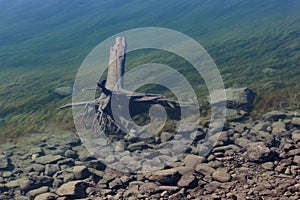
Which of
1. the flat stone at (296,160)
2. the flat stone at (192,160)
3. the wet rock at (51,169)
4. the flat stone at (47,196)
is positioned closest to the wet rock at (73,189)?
the flat stone at (47,196)

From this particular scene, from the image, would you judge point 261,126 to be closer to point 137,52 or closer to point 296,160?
point 296,160

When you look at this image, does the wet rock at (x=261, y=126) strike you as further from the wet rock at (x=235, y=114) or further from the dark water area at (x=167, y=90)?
the wet rock at (x=235, y=114)

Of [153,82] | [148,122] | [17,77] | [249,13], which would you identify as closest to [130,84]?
[153,82]

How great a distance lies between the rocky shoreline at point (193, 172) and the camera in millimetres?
6266

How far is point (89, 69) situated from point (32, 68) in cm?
447

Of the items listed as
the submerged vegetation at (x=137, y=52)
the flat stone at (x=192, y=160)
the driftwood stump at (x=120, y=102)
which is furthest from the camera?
the submerged vegetation at (x=137, y=52)

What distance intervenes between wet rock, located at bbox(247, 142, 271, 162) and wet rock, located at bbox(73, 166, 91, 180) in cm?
339

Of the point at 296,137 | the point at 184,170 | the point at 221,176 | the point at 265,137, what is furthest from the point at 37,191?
the point at 296,137

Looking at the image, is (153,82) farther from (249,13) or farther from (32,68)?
(249,13)

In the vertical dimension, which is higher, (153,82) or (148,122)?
(153,82)

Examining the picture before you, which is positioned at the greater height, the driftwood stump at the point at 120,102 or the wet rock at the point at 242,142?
the driftwood stump at the point at 120,102

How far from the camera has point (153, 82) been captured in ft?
43.5

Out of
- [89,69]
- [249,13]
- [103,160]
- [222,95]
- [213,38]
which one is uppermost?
[249,13]

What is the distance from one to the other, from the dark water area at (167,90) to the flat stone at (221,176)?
4 cm
